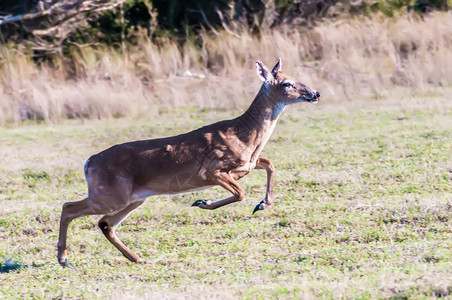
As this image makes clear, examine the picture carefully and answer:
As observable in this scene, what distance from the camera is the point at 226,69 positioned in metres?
19.4

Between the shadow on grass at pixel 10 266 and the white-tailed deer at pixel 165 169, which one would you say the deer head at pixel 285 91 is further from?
the shadow on grass at pixel 10 266

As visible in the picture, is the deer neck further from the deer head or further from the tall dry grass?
the tall dry grass

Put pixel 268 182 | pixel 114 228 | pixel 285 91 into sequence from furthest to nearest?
pixel 285 91 → pixel 268 182 → pixel 114 228

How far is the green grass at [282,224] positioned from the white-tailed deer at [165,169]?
458mm

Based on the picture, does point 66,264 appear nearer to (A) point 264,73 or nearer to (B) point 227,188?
(B) point 227,188

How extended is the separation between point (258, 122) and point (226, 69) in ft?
34.2

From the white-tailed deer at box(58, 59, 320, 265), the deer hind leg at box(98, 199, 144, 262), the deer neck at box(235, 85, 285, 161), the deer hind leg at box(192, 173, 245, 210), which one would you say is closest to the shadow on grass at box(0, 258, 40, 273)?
the white-tailed deer at box(58, 59, 320, 265)

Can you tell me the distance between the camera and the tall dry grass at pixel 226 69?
57.1ft

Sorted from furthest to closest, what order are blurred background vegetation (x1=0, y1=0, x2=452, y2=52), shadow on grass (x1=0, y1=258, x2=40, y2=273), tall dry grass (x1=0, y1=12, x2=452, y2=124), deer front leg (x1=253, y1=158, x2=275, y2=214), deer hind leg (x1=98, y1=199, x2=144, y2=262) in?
blurred background vegetation (x1=0, y1=0, x2=452, y2=52) → tall dry grass (x1=0, y1=12, x2=452, y2=124) → deer front leg (x1=253, y1=158, x2=275, y2=214) → deer hind leg (x1=98, y1=199, x2=144, y2=262) → shadow on grass (x1=0, y1=258, x2=40, y2=273)

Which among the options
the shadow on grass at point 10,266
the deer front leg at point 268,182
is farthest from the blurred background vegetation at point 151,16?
the shadow on grass at point 10,266

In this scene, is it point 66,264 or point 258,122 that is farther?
point 258,122

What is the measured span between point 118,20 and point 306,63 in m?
5.31

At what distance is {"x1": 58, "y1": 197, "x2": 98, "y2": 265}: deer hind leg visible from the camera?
28.2 feet

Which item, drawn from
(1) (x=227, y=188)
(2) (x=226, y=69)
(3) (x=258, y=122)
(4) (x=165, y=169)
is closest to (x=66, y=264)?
(4) (x=165, y=169)
